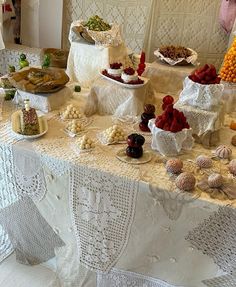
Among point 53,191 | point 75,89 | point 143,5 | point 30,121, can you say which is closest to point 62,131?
point 30,121

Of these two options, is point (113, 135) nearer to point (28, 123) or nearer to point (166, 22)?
point (28, 123)

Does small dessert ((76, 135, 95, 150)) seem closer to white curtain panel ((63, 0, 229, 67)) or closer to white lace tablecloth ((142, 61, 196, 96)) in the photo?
white lace tablecloth ((142, 61, 196, 96))

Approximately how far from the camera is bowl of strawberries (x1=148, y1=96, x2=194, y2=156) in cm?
128

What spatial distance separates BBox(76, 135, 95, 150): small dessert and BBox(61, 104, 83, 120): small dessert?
21 centimetres

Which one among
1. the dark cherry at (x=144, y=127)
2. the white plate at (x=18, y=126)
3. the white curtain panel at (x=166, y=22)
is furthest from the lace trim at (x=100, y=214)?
the white curtain panel at (x=166, y=22)

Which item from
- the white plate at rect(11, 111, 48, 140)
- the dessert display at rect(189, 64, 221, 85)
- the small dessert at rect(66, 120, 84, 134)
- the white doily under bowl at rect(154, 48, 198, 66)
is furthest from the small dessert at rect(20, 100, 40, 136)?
the white doily under bowl at rect(154, 48, 198, 66)

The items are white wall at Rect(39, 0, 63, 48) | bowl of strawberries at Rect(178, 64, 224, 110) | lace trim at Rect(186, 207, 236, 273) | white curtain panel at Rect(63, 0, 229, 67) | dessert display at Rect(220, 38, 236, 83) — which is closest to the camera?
lace trim at Rect(186, 207, 236, 273)

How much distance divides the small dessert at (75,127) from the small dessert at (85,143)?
91 millimetres

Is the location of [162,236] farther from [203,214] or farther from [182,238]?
[203,214]

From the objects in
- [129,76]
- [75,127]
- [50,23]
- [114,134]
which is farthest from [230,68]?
[50,23]

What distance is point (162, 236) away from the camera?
1230 millimetres

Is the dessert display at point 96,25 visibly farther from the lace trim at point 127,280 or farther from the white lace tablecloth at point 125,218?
the lace trim at point 127,280

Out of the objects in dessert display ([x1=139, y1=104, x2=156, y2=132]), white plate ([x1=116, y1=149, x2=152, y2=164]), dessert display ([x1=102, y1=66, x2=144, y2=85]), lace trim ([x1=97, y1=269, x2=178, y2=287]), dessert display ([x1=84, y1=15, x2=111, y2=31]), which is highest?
dessert display ([x1=84, y1=15, x2=111, y2=31])

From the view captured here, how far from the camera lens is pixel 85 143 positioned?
132 cm
